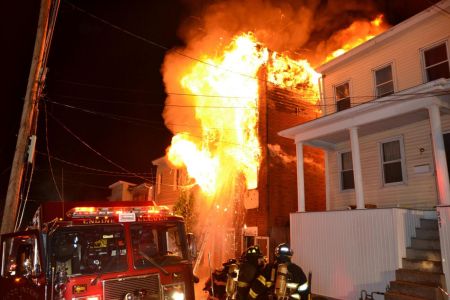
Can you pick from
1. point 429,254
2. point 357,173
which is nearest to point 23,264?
point 429,254

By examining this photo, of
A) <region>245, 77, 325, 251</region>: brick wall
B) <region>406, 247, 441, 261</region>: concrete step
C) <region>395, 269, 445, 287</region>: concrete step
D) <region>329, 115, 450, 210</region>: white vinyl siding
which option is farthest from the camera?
<region>245, 77, 325, 251</region>: brick wall

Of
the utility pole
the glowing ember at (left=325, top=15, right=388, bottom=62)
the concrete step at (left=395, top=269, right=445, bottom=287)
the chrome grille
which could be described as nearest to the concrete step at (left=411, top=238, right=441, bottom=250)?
the concrete step at (left=395, top=269, right=445, bottom=287)

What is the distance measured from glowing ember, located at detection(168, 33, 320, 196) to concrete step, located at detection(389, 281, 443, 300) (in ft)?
22.5

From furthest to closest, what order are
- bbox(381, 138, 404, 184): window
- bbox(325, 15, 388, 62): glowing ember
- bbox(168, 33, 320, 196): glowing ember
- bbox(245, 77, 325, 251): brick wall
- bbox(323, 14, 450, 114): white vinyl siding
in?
1. bbox(325, 15, 388, 62): glowing ember
2. bbox(168, 33, 320, 196): glowing ember
3. bbox(245, 77, 325, 251): brick wall
4. bbox(381, 138, 404, 184): window
5. bbox(323, 14, 450, 114): white vinyl siding

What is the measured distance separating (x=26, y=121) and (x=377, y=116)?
872 cm

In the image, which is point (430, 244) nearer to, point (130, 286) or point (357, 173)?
point (357, 173)

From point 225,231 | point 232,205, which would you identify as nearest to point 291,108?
point 232,205

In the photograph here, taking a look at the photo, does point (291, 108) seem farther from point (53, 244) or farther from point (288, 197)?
point (53, 244)

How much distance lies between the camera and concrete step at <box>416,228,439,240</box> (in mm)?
8547

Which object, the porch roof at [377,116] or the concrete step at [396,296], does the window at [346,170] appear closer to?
the porch roof at [377,116]

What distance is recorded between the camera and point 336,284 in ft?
32.7

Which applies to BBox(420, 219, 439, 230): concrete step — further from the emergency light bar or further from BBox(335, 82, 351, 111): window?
the emergency light bar

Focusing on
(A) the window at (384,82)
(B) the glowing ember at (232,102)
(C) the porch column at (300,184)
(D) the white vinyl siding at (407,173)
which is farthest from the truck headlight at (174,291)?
(A) the window at (384,82)

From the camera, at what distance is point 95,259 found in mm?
5367
